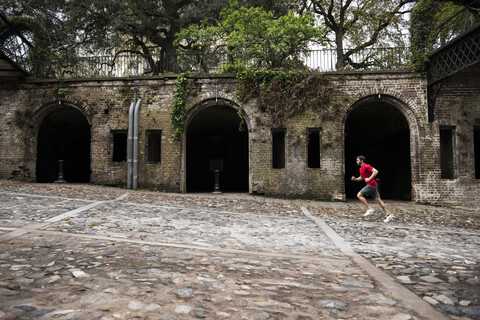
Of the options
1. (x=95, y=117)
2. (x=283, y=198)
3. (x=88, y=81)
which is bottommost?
(x=283, y=198)

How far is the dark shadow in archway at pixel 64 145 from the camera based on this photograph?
55.7ft

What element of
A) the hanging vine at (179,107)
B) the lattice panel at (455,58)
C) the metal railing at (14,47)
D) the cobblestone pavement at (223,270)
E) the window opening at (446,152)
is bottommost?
the cobblestone pavement at (223,270)

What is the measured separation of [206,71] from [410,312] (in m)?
15.1

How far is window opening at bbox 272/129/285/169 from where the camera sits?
1523cm

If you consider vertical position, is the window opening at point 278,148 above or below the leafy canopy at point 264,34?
below

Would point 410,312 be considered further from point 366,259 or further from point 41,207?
point 41,207

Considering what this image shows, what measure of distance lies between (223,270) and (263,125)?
11.4 meters

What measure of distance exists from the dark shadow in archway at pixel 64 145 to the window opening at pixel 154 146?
4607 mm

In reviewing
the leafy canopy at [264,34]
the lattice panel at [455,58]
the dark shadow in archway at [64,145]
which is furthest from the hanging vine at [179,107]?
the lattice panel at [455,58]

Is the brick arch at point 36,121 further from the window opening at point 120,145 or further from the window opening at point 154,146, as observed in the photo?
the window opening at point 154,146

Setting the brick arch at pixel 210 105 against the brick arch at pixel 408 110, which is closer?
the brick arch at pixel 408 110

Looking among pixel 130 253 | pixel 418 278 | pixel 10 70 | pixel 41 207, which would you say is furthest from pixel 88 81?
pixel 418 278

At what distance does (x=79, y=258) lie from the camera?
12.7 ft

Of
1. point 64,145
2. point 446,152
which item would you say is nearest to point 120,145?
point 64,145
